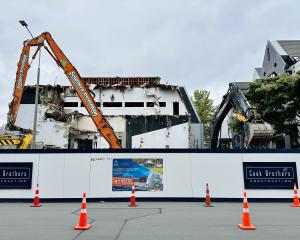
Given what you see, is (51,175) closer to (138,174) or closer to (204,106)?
(138,174)

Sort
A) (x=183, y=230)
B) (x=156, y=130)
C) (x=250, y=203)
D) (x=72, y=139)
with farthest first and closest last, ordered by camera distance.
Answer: (x=156, y=130) → (x=72, y=139) → (x=250, y=203) → (x=183, y=230)

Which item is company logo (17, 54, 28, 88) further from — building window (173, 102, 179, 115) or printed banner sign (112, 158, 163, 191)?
building window (173, 102, 179, 115)

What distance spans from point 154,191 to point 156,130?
21760 mm

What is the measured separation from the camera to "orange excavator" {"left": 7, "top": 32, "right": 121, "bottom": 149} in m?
17.6

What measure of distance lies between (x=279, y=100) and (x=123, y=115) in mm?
18400

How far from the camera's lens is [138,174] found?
1309cm

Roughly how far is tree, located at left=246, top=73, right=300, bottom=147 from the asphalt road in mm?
16447

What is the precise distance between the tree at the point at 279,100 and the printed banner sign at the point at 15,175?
65.3 feet

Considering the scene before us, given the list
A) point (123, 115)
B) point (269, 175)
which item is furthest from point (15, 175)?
point (123, 115)

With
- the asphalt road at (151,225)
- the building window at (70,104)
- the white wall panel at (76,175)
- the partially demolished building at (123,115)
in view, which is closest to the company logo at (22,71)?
the white wall panel at (76,175)

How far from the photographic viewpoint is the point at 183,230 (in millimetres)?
6645

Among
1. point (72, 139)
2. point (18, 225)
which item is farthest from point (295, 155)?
point (72, 139)

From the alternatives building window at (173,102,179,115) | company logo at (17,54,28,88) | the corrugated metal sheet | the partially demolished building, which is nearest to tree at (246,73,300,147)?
the partially demolished building

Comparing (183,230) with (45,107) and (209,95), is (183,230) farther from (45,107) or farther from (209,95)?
(209,95)
